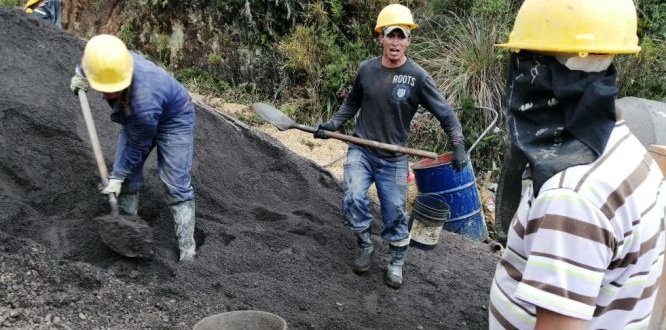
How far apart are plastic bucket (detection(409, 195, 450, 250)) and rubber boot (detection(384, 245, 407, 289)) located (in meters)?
0.31

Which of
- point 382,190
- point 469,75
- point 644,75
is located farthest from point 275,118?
point 644,75

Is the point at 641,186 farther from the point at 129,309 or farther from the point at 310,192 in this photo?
the point at 310,192

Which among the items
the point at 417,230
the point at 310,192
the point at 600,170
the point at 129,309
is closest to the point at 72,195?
the point at 129,309

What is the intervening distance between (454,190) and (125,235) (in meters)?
2.83

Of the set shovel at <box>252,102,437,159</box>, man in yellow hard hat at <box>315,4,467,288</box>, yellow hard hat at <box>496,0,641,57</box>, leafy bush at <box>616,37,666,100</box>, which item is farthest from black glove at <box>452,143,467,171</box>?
leafy bush at <box>616,37,666,100</box>

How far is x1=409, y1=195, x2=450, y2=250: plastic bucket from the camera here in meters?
4.54

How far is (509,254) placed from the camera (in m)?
1.54

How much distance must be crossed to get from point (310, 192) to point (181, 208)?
1.54 meters

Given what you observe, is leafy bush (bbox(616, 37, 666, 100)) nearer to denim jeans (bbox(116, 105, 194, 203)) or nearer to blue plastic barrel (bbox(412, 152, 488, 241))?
blue plastic barrel (bbox(412, 152, 488, 241))

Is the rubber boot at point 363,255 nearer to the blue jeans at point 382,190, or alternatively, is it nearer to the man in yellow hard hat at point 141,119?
the blue jeans at point 382,190

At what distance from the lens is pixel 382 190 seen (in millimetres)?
4383

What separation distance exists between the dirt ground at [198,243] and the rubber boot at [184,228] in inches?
3.2

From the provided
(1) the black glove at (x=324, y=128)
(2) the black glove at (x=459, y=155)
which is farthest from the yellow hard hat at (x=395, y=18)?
(2) the black glove at (x=459, y=155)

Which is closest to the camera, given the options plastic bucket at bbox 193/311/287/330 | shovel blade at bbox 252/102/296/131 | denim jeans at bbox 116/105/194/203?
plastic bucket at bbox 193/311/287/330
